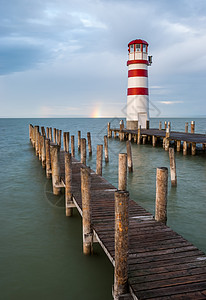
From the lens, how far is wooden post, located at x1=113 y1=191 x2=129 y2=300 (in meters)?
3.42

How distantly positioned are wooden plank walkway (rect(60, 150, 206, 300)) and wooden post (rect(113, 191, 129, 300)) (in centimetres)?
13

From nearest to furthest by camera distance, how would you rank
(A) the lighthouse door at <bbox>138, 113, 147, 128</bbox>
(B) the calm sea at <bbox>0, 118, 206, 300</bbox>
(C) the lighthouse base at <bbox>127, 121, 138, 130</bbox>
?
(B) the calm sea at <bbox>0, 118, 206, 300</bbox>, (A) the lighthouse door at <bbox>138, 113, 147, 128</bbox>, (C) the lighthouse base at <bbox>127, 121, 138, 130</bbox>

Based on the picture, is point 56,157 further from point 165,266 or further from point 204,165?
point 204,165

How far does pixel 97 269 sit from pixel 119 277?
1.97 metres

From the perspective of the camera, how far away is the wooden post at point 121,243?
3420mm

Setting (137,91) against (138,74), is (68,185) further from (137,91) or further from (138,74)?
(138,74)

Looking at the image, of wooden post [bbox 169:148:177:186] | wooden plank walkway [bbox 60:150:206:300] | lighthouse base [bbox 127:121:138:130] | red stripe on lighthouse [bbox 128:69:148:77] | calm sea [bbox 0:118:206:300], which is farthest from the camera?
lighthouse base [bbox 127:121:138:130]

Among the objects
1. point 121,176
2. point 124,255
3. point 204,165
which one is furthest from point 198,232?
point 204,165

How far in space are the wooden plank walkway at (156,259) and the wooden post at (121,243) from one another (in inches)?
5.0

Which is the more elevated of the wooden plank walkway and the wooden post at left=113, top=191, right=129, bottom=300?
the wooden post at left=113, top=191, right=129, bottom=300

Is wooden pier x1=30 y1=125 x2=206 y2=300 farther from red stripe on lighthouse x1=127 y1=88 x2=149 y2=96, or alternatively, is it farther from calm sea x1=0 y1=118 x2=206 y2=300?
red stripe on lighthouse x1=127 y1=88 x2=149 y2=96

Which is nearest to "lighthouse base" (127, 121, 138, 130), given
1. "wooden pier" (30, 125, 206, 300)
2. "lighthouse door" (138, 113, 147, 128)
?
"lighthouse door" (138, 113, 147, 128)

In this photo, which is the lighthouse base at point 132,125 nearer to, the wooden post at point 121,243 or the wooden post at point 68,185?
the wooden post at point 68,185

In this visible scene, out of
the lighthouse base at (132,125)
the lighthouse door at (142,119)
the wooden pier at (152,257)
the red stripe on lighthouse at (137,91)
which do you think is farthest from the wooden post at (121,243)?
the lighthouse base at (132,125)
